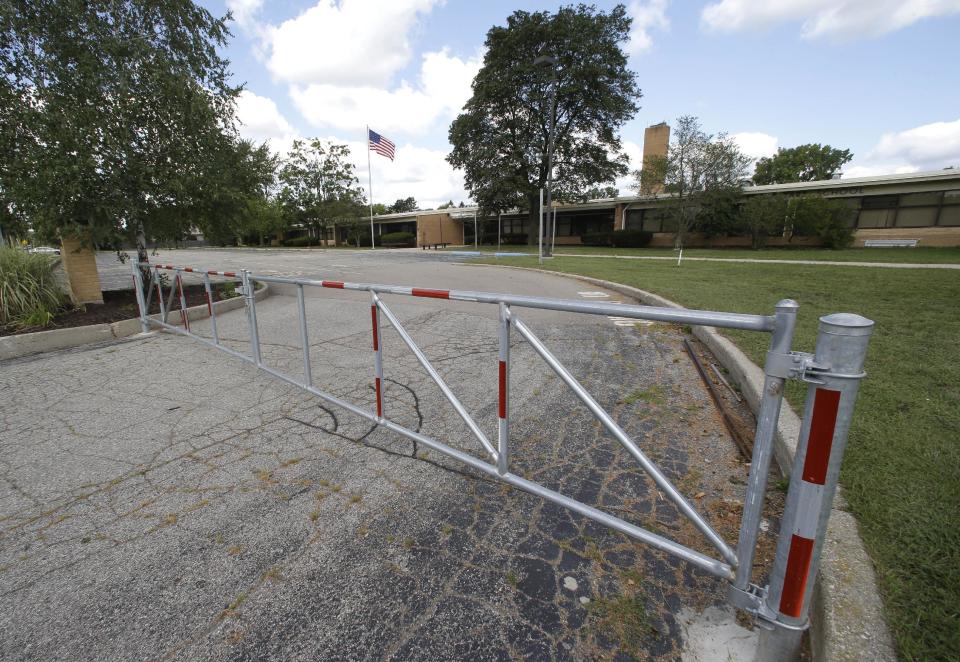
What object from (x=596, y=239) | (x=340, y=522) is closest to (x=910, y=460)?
(x=340, y=522)

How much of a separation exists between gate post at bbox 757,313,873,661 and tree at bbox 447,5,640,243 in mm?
30865

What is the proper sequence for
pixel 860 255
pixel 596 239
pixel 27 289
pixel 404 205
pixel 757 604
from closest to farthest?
pixel 757 604 → pixel 27 289 → pixel 860 255 → pixel 596 239 → pixel 404 205

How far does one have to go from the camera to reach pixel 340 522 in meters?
2.57

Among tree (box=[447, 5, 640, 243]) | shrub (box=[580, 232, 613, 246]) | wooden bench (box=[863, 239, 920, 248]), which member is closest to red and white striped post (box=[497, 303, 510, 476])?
tree (box=[447, 5, 640, 243])

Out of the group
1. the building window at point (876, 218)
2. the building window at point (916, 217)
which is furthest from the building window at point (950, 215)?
the building window at point (876, 218)

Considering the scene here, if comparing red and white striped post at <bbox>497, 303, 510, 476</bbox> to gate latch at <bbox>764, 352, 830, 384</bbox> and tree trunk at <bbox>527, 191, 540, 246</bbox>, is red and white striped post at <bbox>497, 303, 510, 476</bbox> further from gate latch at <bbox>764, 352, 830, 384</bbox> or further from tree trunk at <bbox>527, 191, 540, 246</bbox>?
tree trunk at <bbox>527, 191, 540, 246</bbox>

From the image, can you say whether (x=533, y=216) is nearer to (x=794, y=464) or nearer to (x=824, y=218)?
(x=824, y=218)

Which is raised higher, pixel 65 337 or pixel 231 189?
pixel 231 189

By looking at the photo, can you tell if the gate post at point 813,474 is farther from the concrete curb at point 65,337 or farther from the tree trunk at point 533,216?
the tree trunk at point 533,216

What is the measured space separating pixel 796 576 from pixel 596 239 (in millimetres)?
37041

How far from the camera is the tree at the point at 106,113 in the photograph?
723 centimetres

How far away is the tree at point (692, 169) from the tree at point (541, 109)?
151 inches

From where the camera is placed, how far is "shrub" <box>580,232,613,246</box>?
35500mm

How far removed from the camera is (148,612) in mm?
1991
